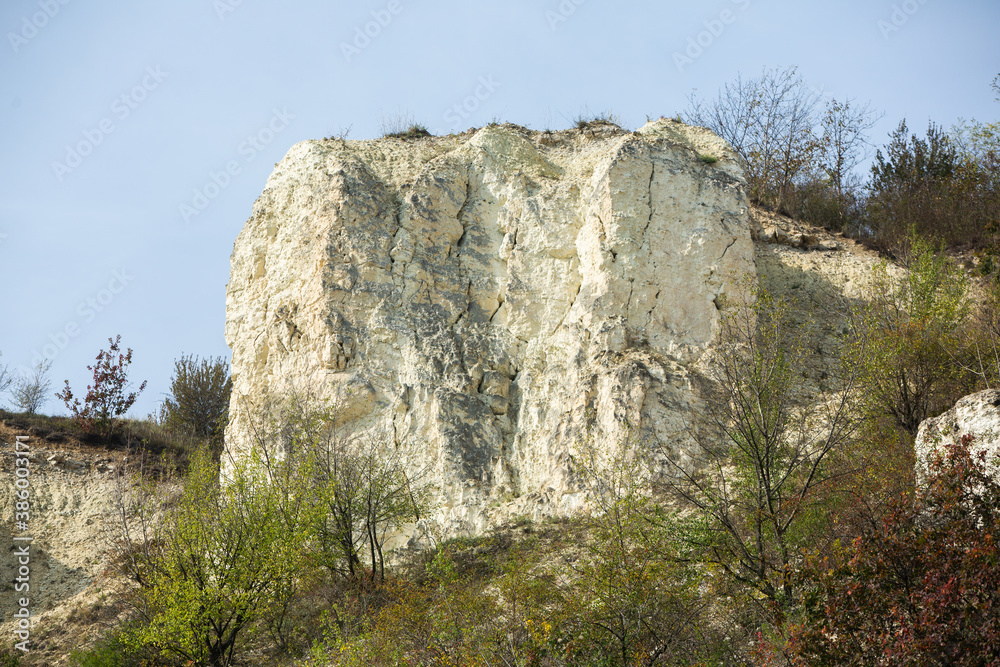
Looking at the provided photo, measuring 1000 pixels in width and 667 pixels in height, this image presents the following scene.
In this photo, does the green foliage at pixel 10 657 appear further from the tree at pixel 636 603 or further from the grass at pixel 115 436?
the tree at pixel 636 603

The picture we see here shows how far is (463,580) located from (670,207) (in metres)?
9.64

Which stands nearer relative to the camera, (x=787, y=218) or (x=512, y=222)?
(x=512, y=222)

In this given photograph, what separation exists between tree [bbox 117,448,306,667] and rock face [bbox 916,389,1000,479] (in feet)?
32.3

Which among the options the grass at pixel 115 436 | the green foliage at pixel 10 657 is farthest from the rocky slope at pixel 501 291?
the grass at pixel 115 436

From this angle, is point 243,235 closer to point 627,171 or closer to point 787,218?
point 627,171

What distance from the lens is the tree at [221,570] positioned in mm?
12695

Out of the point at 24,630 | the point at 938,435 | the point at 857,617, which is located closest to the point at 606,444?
the point at 938,435

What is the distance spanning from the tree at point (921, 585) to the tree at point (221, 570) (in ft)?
28.1

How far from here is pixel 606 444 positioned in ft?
49.8

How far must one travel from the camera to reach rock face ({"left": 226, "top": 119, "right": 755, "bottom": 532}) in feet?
53.0

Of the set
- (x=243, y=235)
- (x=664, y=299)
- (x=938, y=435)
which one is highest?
(x=243, y=235)

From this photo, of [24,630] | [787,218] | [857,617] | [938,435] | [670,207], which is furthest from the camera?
[787,218]

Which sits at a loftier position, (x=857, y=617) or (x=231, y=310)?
(x=231, y=310)

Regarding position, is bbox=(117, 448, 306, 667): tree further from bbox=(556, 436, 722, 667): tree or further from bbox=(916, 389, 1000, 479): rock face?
bbox=(916, 389, 1000, 479): rock face
